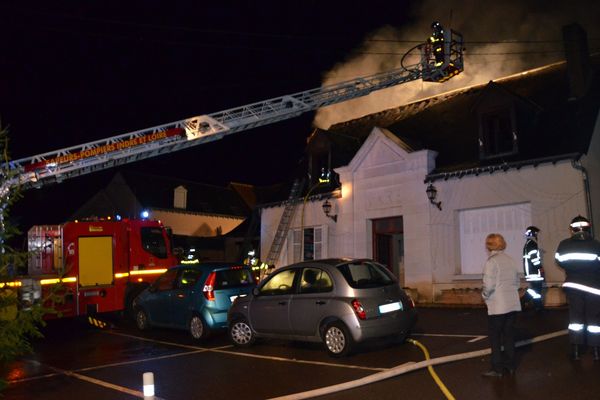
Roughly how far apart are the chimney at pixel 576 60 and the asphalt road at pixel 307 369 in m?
7.50

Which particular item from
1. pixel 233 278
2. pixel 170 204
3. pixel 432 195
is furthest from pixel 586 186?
pixel 170 204

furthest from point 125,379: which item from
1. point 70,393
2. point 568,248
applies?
point 568,248

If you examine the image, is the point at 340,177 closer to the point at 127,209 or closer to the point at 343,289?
the point at 343,289

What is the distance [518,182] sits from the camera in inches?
610

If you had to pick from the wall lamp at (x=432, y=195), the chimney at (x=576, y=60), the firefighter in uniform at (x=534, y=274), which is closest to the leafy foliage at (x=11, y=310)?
the firefighter in uniform at (x=534, y=274)

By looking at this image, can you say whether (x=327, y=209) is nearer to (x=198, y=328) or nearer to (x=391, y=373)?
(x=198, y=328)

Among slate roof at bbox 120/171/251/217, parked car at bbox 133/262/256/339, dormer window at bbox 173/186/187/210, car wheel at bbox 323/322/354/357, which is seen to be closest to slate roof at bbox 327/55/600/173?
parked car at bbox 133/262/256/339

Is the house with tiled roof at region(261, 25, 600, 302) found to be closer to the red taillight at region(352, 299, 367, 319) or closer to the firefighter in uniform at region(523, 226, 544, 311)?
the firefighter in uniform at region(523, 226, 544, 311)

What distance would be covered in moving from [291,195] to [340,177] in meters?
2.73

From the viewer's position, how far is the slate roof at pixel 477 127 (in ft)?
50.1

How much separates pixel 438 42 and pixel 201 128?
833 cm

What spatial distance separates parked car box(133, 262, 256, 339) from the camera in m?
11.4

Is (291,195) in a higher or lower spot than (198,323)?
higher

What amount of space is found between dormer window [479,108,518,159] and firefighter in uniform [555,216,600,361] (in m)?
8.82
